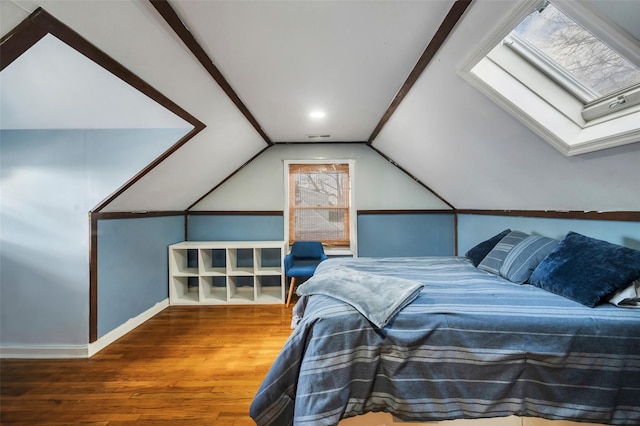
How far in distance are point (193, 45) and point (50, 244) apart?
83.0 inches

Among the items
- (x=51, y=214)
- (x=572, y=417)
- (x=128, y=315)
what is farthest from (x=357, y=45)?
(x=128, y=315)

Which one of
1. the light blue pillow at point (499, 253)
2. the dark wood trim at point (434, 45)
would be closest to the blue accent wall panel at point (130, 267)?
the dark wood trim at point (434, 45)

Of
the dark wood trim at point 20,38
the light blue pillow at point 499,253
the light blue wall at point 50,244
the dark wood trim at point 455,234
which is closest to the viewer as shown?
the dark wood trim at point 20,38

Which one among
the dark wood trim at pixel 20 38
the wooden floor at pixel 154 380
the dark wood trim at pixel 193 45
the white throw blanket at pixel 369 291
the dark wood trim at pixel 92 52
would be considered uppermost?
the dark wood trim at pixel 193 45

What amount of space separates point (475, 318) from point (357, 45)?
64.7 inches

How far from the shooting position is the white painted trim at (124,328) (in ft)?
7.52

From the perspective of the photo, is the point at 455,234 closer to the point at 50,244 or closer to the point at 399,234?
the point at 399,234

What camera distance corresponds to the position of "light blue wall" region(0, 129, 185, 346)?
7.29 ft

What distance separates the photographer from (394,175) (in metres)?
3.96

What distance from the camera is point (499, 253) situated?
214 cm

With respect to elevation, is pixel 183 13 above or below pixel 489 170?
above

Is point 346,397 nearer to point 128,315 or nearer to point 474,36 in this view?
point 474,36

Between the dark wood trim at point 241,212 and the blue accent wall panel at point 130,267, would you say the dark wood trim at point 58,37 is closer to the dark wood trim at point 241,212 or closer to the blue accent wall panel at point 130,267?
the blue accent wall panel at point 130,267

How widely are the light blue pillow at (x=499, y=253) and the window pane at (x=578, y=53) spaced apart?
1093mm
